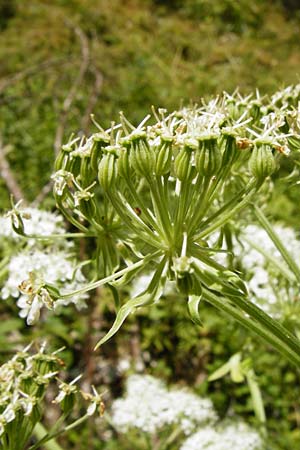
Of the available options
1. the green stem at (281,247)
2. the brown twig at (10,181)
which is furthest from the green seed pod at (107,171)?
the brown twig at (10,181)

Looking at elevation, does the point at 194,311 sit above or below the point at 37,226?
above

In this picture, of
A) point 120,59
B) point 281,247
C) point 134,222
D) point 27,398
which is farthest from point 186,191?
point 120,59

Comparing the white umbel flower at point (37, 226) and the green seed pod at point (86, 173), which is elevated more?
the green seed pod at point (86, 173)

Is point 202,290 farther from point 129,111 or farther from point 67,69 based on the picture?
point 67,69

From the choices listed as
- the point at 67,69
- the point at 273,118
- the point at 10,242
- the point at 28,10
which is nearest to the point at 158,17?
the point at 28,10

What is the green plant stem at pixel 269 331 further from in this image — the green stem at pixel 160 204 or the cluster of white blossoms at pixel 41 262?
the cluster of white blossoms at pixel 41 262

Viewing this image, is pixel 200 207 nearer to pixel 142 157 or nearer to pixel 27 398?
pixel 142 157
